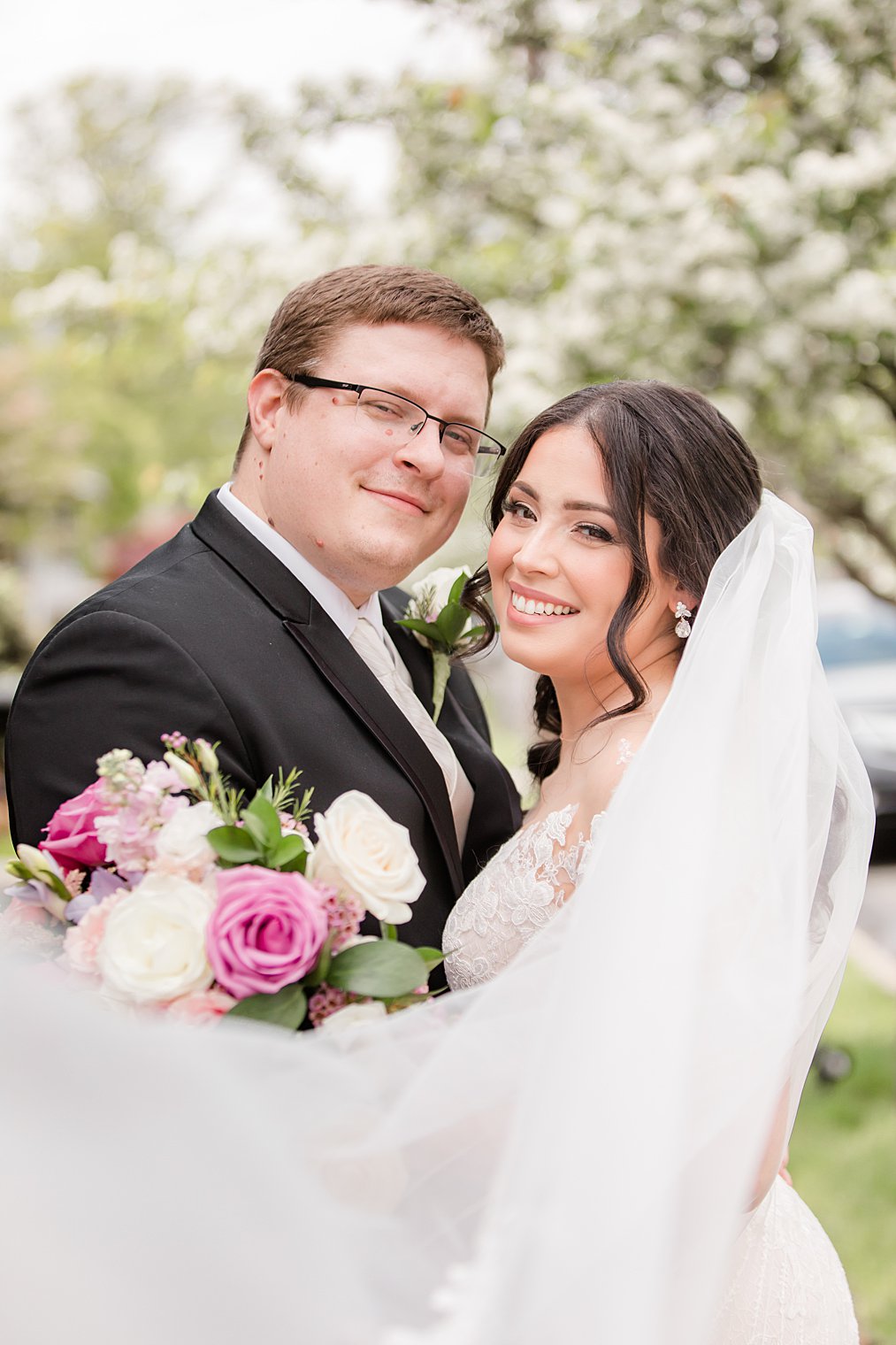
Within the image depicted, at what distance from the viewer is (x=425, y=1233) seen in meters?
1.44

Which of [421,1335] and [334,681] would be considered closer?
[421,1335]

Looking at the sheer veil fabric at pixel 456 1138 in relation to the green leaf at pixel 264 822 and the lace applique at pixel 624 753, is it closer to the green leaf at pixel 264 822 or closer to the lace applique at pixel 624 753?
the green leaf at pixel 264 822

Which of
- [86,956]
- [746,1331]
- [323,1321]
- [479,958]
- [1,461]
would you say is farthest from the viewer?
[1,461]

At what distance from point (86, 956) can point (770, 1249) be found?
61.7 inches

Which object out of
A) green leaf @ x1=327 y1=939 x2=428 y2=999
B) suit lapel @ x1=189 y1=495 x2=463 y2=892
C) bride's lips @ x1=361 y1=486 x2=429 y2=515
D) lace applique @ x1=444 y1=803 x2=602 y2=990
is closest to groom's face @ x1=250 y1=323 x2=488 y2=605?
bride's lips @ x1=361 y1=486 x2=429 y2=515

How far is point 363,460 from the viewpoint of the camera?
2.75 m

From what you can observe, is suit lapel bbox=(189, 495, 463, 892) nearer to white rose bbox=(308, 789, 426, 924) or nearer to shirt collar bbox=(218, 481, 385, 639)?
shirt collar bbox=(218, 481, 385, 639)

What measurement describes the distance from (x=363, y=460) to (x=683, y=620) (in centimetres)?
81

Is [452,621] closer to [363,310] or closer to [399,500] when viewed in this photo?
[399,500]

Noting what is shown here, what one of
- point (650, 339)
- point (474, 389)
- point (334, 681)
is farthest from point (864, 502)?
point (334, 681)

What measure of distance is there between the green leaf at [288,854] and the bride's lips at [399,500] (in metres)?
1.21

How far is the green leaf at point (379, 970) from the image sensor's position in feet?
5.44

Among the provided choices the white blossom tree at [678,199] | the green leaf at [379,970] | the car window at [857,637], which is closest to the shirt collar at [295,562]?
the green leaf at [379,970]

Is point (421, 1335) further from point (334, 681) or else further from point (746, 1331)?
point (334, 681)
